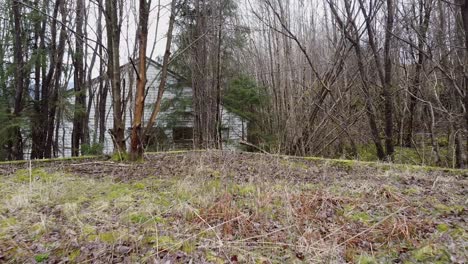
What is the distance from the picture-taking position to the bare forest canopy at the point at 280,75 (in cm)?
→ 589

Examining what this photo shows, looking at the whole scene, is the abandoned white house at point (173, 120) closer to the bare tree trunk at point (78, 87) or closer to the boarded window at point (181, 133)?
the boarded window at point (181, 133)

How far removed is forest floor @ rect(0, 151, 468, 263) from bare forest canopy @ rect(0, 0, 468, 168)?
2024mm

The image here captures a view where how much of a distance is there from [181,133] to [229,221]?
31.7ft

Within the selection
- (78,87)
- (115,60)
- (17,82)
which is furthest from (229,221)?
(78,87)

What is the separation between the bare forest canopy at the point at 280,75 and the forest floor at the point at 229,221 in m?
2.02

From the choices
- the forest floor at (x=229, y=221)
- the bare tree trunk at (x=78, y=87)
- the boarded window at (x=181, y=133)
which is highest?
the bare tree trunk at (x=78, y=87)

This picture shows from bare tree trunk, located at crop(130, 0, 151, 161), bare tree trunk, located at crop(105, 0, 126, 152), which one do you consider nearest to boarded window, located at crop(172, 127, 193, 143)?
bare tree trunk, located at crop(105, 0, 126, 152)

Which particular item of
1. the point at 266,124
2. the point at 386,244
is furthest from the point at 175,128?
the point at 386,244

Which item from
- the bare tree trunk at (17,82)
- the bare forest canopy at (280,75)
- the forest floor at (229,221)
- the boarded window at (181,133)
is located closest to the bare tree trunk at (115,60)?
the bare forest canopy at (280,75)

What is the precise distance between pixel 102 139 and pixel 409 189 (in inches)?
367

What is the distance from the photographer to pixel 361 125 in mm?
7512

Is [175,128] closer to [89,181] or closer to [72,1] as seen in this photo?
[72,1]

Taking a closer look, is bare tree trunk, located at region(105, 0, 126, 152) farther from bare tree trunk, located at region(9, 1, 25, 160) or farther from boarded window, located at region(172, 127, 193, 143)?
boarded window, located at region(172, 127, 193, 143)

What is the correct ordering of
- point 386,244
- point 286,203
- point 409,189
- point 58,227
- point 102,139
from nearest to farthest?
point 386,244, point 58,227, point 286,203, point 409,189, point 102,139
